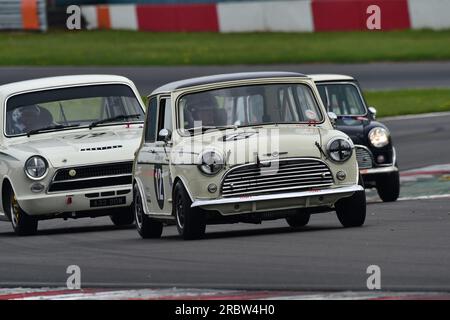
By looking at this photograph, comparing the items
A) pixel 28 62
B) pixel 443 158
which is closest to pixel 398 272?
pixel 443 158

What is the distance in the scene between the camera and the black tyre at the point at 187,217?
11.5 m

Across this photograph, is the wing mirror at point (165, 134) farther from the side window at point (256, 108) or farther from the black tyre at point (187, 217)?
the side window at point (256, 108)

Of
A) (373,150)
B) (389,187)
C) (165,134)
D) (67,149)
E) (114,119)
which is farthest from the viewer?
(373,150)

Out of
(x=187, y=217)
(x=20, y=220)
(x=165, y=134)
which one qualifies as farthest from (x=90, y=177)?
(x=187, y=217)

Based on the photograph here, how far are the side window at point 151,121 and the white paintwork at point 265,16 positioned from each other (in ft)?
78.4

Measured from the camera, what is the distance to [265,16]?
3788cm

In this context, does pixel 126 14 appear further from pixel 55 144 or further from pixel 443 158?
pixel 55 144

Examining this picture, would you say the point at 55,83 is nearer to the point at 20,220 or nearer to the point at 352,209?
the point at 20,220

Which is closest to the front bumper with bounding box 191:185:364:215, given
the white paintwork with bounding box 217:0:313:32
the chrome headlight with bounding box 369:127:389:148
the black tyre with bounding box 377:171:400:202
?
the black tyre with bounding box 377:171:400:202

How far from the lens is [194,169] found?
37.7 feet

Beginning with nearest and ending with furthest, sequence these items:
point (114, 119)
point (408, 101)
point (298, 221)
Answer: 1. point (298, 221)
2. point (114, 119)
3. point (408, 101)

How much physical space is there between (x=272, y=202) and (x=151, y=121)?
6.58ft

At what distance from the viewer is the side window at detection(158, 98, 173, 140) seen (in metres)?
12.5
